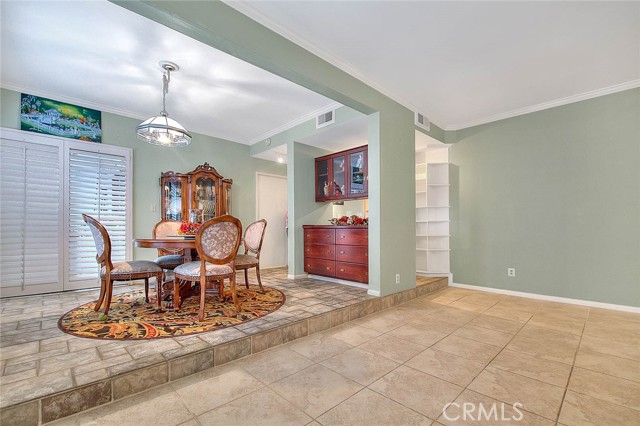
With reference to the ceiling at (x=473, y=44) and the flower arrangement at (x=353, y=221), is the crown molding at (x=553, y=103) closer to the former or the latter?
the ceiling at (x=473, y=44)

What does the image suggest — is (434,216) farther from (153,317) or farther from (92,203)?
(92,203)

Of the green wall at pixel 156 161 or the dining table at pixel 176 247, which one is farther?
the green wall at pixel 156 161

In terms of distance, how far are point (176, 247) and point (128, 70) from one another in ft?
6.90

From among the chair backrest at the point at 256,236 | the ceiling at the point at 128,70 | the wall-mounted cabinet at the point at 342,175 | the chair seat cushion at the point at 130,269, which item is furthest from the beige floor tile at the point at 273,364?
the ceiling at the point at 128,70

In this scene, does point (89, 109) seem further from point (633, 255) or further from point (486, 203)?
point (633, 255)

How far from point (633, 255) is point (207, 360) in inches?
190

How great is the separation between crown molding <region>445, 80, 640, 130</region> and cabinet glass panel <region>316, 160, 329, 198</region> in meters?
2.25

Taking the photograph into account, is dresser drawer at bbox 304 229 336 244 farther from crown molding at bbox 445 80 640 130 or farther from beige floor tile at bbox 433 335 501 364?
crown molding at bbox 445 80 640 130

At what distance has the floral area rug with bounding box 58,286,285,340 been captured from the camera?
2260 millimetres

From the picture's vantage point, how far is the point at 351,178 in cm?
452

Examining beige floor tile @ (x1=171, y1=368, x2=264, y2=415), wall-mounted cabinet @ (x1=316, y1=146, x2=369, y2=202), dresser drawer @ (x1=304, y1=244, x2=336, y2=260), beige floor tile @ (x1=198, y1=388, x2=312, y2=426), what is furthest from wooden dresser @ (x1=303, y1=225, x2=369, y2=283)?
beige floor tile @ (x1=198, y1=388, x2=312, y2=426)

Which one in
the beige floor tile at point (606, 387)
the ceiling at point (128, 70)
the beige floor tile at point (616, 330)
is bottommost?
the beige floor tile at point (616, 330)

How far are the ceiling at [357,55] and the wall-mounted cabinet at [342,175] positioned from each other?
0.48 meters

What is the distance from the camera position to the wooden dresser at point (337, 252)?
12.9ft
